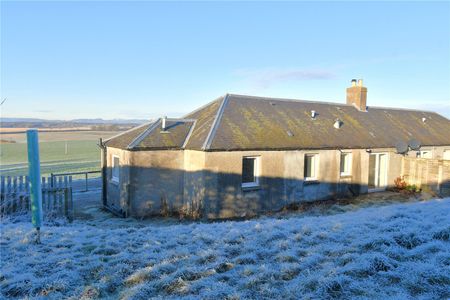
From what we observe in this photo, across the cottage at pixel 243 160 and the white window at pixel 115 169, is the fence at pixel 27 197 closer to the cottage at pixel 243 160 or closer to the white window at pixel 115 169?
the cottage at pixel 243 160

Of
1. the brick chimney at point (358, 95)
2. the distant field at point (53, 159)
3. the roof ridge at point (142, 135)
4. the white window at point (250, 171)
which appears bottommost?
the distant field at point (53, 159)

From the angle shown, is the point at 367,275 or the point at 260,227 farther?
the point at 260,227

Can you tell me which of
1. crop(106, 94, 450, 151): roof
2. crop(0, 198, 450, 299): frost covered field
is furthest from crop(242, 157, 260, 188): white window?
crop(0, 198, 450, 299): frost covered field

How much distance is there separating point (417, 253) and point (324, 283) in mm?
2118

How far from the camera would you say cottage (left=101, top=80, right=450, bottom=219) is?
46.2ft

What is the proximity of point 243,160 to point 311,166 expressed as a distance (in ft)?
13.6

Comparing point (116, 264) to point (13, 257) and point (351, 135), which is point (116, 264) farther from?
point (351, 135)

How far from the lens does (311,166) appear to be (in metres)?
16.8

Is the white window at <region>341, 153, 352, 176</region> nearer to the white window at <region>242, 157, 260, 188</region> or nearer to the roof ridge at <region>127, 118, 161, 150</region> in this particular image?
the white window at <region>242, 157, 260, 188</region>

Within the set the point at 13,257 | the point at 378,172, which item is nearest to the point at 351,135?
the point at 378,172

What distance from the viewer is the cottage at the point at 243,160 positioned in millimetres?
14080

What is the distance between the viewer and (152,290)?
17.4 ft

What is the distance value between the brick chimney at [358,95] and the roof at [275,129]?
1.81ft

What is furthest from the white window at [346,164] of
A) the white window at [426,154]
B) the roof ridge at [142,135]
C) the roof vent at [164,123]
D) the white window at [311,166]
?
the roof ridge at [142,135]
